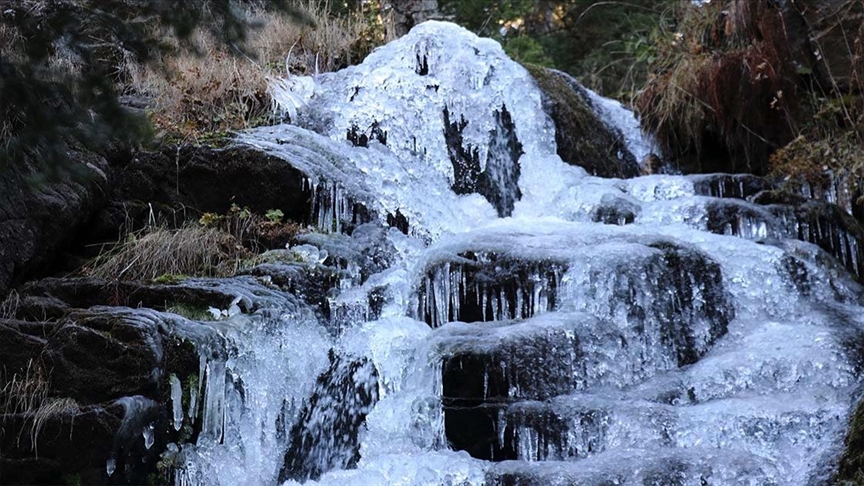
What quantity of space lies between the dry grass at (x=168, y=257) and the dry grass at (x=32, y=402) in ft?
4.17

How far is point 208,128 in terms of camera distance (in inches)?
287

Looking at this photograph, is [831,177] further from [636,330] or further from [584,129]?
[636,330]

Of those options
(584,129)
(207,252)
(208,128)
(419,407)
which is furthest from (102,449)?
(584,129)

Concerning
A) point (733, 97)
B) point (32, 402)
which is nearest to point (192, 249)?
point (32, 402)

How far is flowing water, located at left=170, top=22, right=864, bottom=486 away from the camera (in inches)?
170

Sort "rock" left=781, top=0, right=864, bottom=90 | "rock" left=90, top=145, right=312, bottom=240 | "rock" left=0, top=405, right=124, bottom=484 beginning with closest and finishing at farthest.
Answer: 1. "rock" left=0, top=405, right=124, bottom=484
2. "rock" left=90, top=145, right=312, bottom=240
3. "rock" left=781, top=0, right=864, bottom=90

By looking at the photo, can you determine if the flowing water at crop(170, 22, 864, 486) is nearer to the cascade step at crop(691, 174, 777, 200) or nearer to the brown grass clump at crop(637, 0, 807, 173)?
the cascade step at crop(691, 174, 777, 200)

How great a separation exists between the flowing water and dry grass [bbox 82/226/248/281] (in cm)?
48

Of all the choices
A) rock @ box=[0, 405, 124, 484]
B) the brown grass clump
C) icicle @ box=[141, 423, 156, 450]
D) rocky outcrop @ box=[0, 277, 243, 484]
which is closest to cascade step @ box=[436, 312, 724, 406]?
rocky outcrop @ box=[0, 277, 243, 484]

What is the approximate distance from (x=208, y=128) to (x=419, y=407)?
3418 millimetres

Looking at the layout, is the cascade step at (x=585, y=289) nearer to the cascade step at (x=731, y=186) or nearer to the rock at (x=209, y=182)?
the rock at (x=209, y=182)

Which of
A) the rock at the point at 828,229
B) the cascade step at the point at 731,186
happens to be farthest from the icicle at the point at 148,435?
the cascade step at the point at 731,186

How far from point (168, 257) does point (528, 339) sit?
221 centimetres

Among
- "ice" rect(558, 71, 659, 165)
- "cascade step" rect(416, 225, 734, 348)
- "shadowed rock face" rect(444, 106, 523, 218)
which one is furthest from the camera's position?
"ice" rect(558, 71, 659, 165)
